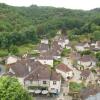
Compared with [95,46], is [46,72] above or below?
above

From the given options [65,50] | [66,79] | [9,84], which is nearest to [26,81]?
[66,79]

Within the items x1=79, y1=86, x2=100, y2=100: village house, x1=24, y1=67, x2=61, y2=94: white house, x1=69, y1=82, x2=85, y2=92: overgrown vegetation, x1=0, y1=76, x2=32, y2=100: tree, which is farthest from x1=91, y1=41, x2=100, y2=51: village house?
x1=0, y1=76, x2=32, y2=100: tree

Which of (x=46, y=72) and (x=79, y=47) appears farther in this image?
(x=79, y=47)

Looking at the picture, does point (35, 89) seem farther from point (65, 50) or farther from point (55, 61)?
point (65, 50)

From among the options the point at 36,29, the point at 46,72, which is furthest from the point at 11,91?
the point at 36,29

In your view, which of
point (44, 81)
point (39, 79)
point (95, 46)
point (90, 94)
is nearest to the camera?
point (90, 94)

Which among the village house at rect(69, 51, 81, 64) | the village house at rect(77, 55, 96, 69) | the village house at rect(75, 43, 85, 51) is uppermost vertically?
the village house at rect(77, 55, 96, 69)

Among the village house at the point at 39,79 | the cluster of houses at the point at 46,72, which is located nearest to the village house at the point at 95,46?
the cluster of houses at the point at 46,72

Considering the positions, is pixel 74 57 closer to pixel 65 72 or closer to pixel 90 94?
pixel 65 72

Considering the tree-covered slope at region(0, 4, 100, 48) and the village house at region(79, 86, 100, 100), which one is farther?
the tree-covered slope at region(0, 4, 100, 48)

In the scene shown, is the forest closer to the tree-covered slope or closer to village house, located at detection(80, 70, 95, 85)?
the tree-covered slope

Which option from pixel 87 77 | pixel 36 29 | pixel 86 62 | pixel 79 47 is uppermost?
pixel 87 77
